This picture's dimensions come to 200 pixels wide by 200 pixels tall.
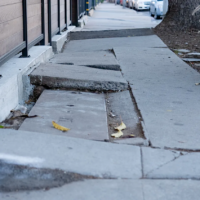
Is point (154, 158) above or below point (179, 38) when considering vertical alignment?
below

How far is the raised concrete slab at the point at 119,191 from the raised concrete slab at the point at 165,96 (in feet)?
2.01

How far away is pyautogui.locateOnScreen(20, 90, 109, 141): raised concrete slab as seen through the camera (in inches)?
129

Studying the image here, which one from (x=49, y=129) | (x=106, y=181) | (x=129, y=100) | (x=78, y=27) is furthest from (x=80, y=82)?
(x=78, y=27)

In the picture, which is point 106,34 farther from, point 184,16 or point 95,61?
point 95,61

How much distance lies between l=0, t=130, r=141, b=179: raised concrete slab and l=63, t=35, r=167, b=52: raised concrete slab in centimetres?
520

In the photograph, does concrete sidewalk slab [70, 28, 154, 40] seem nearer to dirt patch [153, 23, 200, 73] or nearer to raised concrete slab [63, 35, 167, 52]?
dirt patch [153, 23, 200, 73]

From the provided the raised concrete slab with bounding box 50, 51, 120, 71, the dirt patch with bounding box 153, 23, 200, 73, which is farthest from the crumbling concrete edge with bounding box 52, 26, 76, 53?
the dirt patch with bounding box 153, 23, 200, 73

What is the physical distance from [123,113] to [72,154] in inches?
51.7

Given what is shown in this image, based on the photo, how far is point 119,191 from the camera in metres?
2.42

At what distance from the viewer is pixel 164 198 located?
7.78 feet

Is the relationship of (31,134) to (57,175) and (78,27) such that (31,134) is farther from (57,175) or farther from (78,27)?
(78,27)

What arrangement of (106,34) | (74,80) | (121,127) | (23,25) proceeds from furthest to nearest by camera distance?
(106,34) < (23,25) < (74,80) < (121,127)

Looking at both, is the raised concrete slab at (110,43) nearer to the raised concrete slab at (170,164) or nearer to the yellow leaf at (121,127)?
the yellow leaf at (121,127)

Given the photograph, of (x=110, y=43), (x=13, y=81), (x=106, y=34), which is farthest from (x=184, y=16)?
(x=13, y=81)
